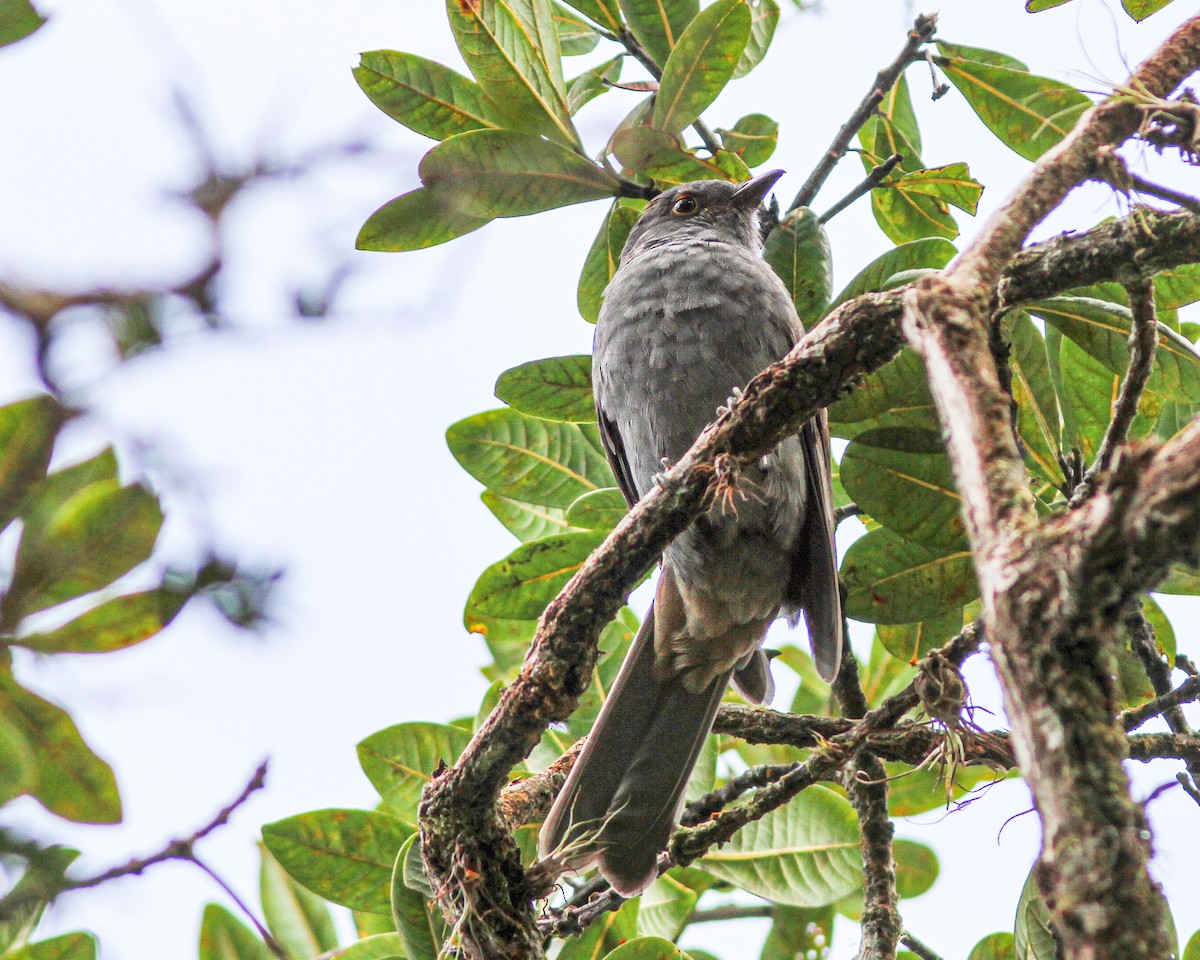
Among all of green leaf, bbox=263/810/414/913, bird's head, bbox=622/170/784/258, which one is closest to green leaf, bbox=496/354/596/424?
bird's head, bbox=622/170/784/258

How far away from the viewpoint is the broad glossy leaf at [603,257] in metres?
4.21

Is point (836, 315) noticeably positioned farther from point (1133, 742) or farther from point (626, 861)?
point (626, 861)

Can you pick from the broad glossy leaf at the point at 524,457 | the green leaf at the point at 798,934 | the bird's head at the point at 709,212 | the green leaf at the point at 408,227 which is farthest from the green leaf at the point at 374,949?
the bird's head at the point at 709,212

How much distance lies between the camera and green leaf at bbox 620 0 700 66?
3.97 m

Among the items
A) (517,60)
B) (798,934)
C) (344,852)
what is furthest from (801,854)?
(517,60)

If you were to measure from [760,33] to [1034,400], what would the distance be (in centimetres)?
192

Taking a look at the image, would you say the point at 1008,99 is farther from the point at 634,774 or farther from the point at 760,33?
the point at 634,774

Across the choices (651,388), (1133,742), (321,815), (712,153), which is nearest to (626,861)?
(321,815)

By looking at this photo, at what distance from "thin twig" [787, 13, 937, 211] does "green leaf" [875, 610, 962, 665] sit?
153cm

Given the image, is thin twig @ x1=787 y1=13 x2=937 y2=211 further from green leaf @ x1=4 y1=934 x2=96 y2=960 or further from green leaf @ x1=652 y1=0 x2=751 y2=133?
green leaf @ x1=4 y1=934 x2=96 y2=960

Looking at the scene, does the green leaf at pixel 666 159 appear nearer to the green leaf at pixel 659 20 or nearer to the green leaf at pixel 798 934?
the green leaf at pixel 659 20

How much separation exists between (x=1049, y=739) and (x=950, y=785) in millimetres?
1184

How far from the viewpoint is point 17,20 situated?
1.81m

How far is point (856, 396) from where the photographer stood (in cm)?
321
